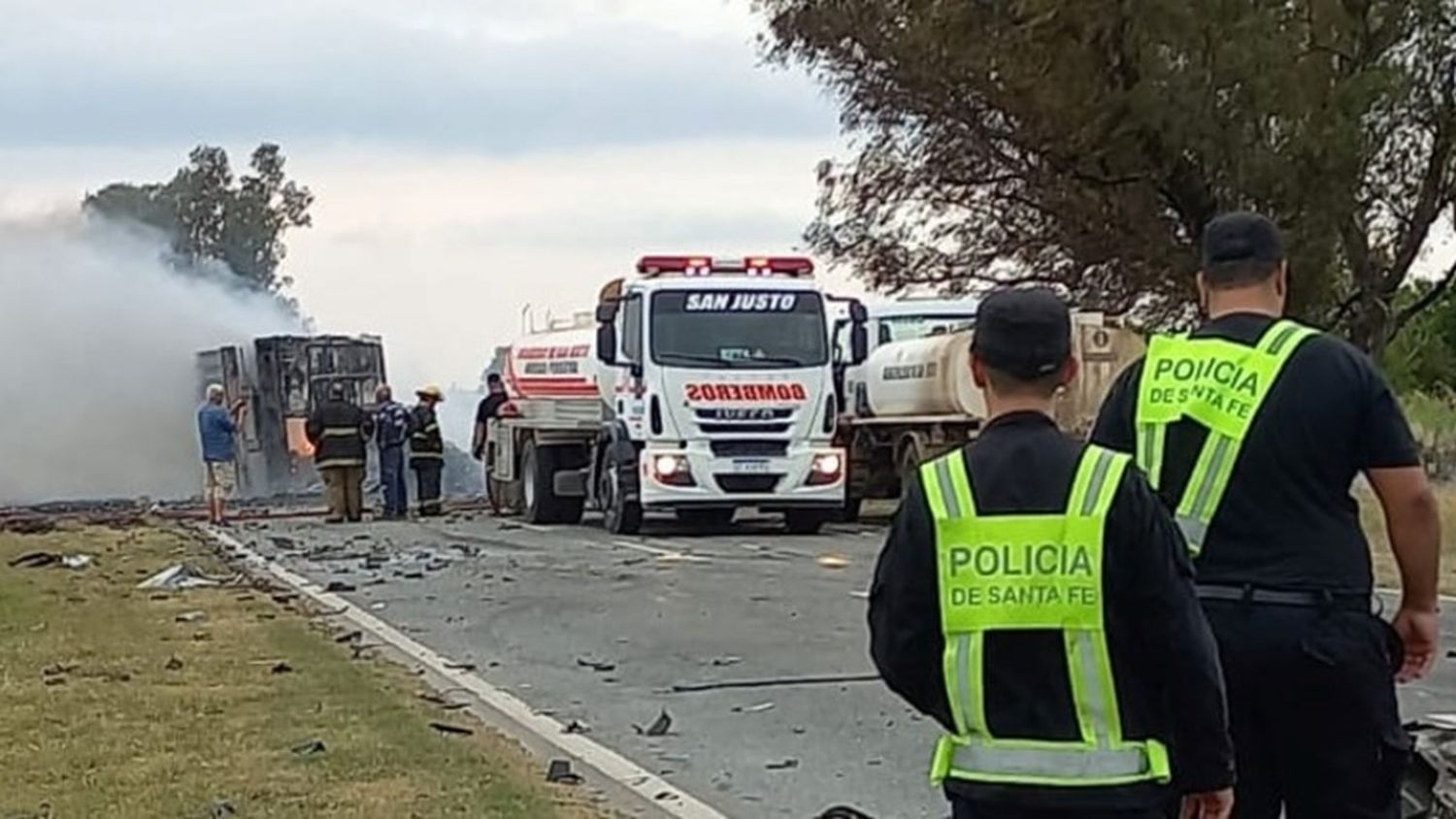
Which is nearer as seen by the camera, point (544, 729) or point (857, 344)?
point (544, 729)

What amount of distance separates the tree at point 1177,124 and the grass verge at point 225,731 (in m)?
16.9

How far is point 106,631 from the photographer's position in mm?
15656

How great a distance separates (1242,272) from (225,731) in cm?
650

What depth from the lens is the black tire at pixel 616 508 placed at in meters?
27.2

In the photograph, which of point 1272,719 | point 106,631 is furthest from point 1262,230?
point 106,631

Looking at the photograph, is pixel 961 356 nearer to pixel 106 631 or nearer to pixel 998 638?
pixel 106 631

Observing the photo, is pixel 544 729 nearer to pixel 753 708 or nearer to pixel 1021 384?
pixel 753 708

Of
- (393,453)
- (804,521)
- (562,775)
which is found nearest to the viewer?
(562,775)

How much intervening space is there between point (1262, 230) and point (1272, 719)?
1130mm

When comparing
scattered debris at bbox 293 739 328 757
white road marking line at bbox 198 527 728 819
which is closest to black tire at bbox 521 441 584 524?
white road marking line at bbox 198 527 728 819

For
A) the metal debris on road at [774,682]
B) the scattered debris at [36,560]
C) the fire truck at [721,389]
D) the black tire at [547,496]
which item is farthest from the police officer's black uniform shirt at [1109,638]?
the black tire at [547,496]

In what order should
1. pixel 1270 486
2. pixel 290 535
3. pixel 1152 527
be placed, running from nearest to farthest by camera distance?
pixel 1152 527 → pixel 1270 486 → pixel 290 535

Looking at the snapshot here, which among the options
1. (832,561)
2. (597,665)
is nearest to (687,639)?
(597,665)

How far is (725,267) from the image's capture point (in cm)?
2703
